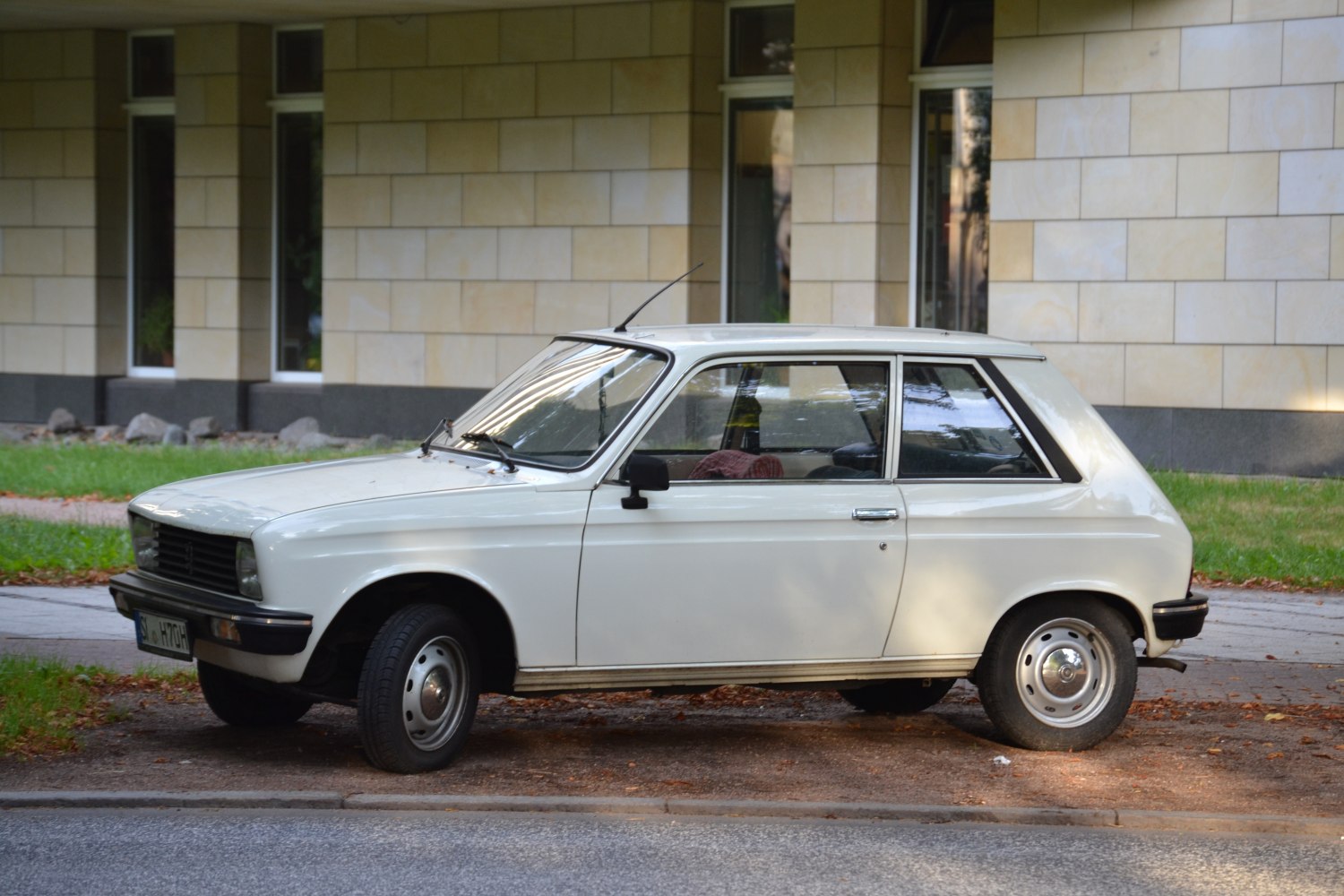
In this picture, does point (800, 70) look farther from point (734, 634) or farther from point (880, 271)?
point (734, 634)

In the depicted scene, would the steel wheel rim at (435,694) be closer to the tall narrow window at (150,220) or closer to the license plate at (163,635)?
the license plate at (163,635)

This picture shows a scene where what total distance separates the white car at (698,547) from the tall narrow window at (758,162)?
11.5 meters

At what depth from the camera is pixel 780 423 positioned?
23.7ft

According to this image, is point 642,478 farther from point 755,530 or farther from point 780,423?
point 780,423

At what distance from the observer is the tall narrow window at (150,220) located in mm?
21906

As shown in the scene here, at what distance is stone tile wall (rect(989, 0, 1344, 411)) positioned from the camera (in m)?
15.8

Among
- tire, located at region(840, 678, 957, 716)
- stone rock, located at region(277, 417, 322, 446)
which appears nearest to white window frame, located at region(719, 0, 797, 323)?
stone rock, located at region(277, 417, 322, 446)

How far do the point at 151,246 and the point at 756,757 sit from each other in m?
16.9

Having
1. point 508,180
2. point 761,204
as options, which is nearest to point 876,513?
point 761,204

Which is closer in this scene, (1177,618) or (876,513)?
(876,513)

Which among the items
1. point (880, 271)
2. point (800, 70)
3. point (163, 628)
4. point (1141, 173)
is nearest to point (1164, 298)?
point (1141, 173)

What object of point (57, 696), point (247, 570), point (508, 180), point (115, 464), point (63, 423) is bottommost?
point (57, 696)

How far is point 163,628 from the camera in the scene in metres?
6.64

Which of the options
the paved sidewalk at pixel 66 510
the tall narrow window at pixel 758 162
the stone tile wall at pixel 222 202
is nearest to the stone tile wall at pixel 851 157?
the tall narrow window at pixel 758 162
